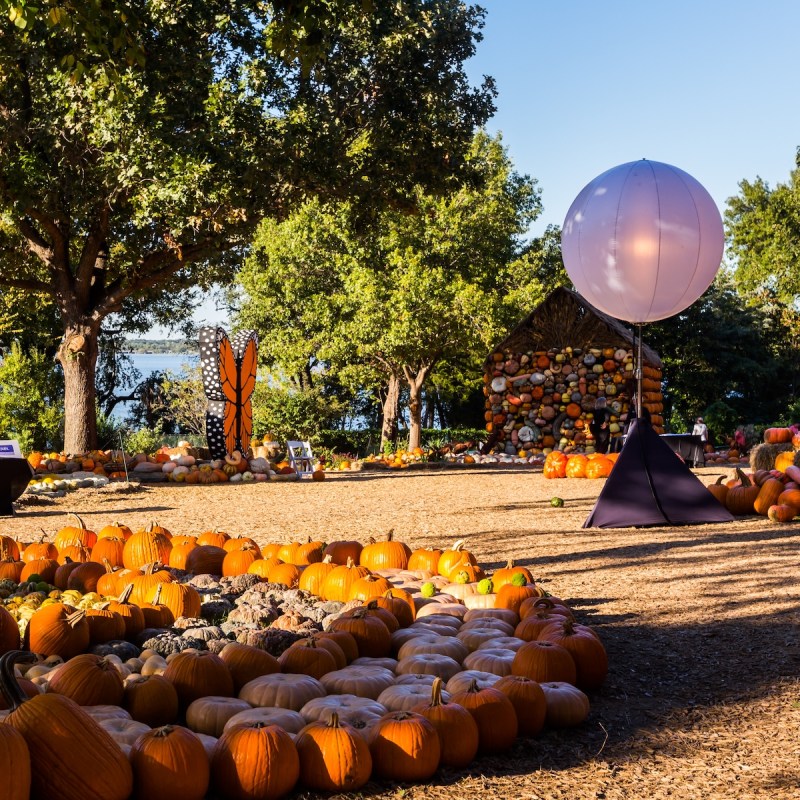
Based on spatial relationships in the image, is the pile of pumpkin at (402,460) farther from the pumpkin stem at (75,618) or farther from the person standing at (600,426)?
the pumpkin stem at (75,618)

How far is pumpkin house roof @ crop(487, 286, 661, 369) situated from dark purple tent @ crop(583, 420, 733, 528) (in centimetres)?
1298

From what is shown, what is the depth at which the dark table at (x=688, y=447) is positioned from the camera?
16922 millimetres

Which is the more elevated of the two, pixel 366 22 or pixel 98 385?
pixel 366 22

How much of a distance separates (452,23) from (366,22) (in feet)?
5.22

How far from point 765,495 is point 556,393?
1310 cm

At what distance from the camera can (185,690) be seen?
3301 mm

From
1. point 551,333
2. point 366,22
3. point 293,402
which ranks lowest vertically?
point 293,402

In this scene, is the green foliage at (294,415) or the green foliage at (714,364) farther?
the green foliage at (714,364)

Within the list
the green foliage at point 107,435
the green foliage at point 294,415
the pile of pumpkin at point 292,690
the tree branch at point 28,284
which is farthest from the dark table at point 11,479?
the green foliage at point 294,415

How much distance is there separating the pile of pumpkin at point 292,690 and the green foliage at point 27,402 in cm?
1547

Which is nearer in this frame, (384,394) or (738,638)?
(738,638)

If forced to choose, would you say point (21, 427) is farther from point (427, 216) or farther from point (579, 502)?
point (579, 502)

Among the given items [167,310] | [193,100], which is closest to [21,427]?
[167,310]

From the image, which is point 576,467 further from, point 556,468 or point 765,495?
point 765,495
